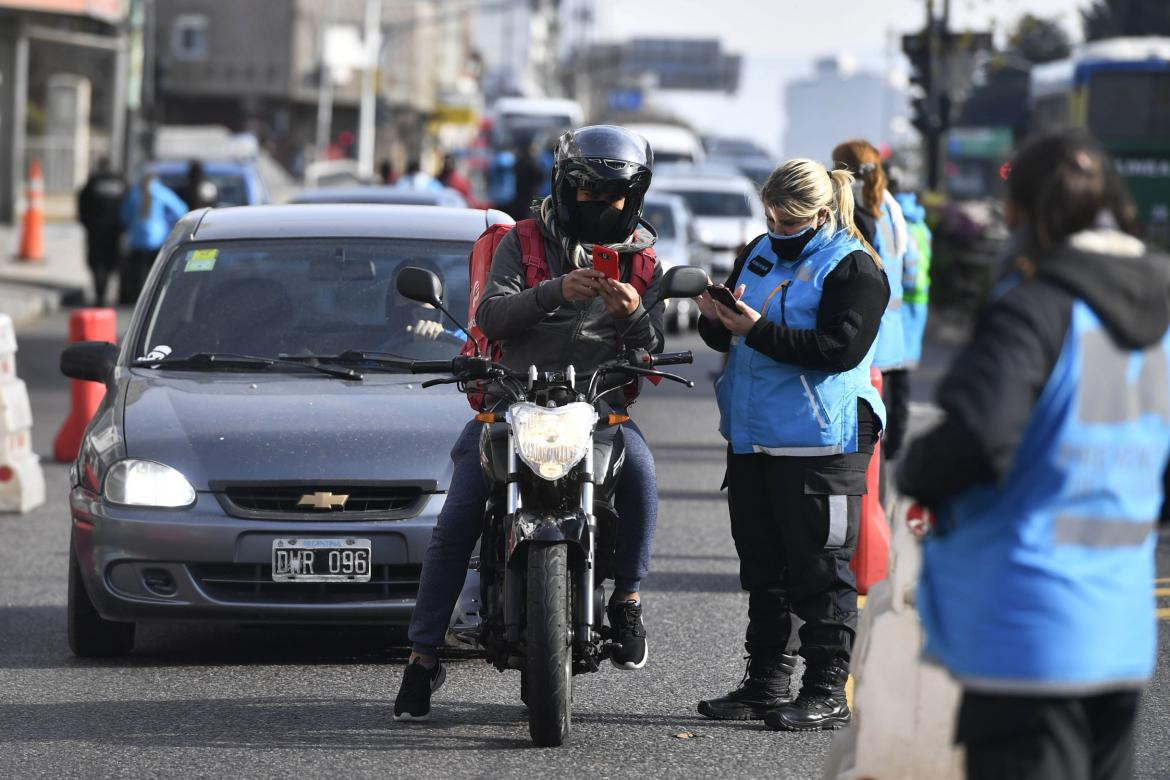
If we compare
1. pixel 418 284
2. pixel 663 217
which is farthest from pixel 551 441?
pixel 663 217

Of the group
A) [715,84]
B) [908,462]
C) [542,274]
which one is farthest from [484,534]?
[715,84]

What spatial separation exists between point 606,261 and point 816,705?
64.1 inches

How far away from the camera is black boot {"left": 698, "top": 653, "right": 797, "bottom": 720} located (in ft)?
21.0

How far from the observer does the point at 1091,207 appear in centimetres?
357

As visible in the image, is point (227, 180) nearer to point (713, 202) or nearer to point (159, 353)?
point (713, 202)

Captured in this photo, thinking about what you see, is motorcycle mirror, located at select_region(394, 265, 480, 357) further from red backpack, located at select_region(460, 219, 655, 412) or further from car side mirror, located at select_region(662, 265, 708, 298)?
car side mirror, located at select_region(662, 265, 708, 298)

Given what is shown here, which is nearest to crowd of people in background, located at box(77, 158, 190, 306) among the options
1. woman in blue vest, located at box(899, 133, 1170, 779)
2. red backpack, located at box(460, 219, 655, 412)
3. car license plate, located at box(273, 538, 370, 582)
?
car license plate, located at box(273, 538, 370, 582)

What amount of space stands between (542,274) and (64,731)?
2.00 metres

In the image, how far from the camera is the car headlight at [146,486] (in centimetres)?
687

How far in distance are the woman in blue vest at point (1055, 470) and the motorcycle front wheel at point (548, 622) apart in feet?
6.94

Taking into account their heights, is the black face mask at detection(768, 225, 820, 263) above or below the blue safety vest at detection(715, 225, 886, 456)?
above

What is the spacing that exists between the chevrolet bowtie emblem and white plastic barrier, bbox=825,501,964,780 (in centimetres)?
242

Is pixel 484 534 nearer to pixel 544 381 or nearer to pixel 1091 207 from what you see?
pixel 544 381

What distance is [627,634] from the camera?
6.07 metres
